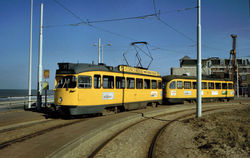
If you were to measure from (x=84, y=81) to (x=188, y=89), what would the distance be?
Result: 44.9 feet

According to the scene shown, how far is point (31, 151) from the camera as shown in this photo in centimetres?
545

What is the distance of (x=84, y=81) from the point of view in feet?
35.4

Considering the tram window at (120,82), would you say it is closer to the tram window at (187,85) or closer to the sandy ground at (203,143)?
the sandy ground at (203,143)

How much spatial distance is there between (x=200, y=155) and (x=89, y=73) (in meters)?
7.22

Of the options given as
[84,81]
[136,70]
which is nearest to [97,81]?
[84,81]

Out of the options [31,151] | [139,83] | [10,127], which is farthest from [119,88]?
[31,151]

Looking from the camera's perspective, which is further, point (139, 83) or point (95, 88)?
point (139, 83)

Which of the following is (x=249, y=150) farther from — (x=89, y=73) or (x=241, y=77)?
(x=241, y=77)

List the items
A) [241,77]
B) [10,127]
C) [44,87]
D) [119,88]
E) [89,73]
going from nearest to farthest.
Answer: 1. [10,127]
2. [89,73]
3. [119,88]
4. [44,87]
5. [241,77]

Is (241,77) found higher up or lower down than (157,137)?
higher up

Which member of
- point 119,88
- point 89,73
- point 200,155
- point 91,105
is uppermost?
point 89,73

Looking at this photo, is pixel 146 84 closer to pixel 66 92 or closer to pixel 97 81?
pixel 97 81

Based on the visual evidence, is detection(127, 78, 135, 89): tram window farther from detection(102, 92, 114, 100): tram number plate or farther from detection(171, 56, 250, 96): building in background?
detection(171, 56, 250, 96): building in background

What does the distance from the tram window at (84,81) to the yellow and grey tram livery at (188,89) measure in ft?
34.7
